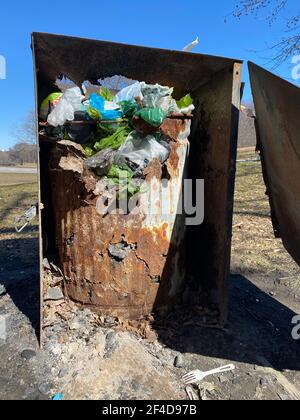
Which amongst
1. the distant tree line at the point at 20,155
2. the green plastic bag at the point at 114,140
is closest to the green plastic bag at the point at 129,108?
the green plastic bag at the point at 114,140

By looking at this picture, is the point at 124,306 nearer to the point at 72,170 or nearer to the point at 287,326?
the point at 72,170

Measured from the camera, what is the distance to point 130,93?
265 centimetres

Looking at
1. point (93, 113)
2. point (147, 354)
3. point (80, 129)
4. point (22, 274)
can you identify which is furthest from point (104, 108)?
point (22, 274)

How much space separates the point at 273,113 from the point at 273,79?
22 cm

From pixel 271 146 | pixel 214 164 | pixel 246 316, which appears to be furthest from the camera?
pixel 246 316

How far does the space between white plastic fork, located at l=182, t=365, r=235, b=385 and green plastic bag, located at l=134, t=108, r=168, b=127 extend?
65.1 inches

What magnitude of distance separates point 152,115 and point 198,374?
67.5 inches

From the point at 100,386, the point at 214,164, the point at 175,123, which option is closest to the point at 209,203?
the point at 214,164

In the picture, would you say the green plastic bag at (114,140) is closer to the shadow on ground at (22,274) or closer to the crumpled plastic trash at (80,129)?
the crumpled plastic trash at (80,129)

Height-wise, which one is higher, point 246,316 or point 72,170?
point 72,170

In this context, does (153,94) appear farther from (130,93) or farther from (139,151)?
(139,151)

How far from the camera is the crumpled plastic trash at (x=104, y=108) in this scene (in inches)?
98.0

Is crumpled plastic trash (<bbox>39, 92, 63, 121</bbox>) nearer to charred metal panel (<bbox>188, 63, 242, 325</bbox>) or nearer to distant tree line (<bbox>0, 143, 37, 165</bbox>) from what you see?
charred metal panel (<bbox>188, 63, 242, 325</bbox>)

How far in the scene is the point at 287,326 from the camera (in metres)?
2.91
